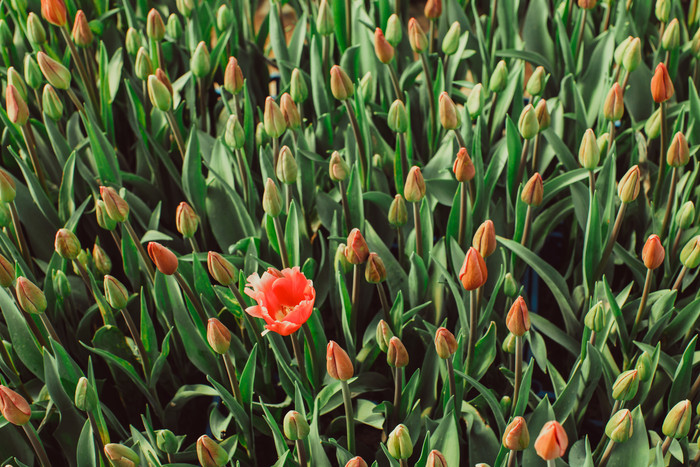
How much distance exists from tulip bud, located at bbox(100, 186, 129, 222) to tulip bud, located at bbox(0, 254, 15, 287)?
0.39ft

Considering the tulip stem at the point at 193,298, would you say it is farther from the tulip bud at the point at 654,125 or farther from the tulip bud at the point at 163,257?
the tulip bud at the point at 654,125

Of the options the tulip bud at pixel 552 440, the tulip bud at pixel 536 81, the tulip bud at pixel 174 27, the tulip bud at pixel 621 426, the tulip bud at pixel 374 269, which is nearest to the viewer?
the tulip bud at pixel 552 440

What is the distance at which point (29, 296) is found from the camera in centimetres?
76

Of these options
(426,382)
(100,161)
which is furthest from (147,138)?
(426,382)

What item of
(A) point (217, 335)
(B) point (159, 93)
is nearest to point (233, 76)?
(B) point (159, 93)

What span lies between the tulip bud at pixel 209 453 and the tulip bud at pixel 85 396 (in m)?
0.14

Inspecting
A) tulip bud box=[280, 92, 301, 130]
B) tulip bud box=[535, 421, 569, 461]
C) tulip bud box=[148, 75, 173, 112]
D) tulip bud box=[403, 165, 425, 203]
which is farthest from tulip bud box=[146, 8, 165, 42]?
tulip bud box=[535, 421, 569, 461]

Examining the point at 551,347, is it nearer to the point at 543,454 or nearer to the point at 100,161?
the point at 543,454

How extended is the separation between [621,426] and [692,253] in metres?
0.23

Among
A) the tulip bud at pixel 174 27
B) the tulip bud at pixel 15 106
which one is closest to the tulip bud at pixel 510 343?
the tulip bud at pixel 15 106

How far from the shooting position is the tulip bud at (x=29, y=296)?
2.48 feet

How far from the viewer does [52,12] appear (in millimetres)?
1010

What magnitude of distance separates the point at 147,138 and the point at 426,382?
57 cm

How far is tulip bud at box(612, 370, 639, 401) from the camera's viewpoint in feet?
2.30
